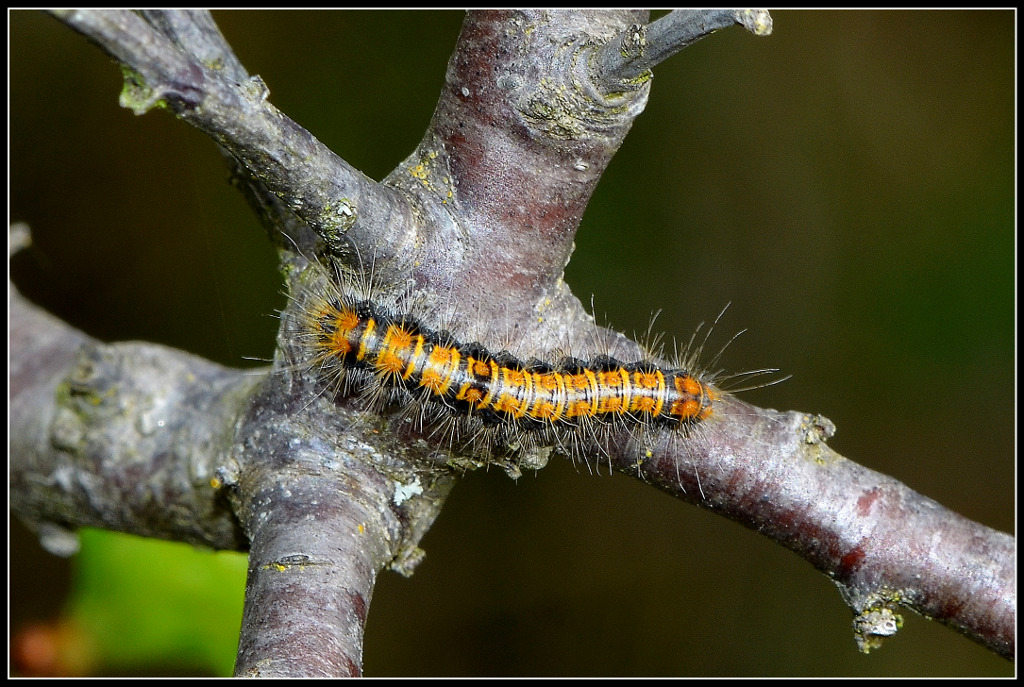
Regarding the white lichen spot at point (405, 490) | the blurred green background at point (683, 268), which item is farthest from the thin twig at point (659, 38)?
the blurred green background at point (683, 268)

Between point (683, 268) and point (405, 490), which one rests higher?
point (683, 268)

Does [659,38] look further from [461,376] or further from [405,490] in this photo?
[405,490]

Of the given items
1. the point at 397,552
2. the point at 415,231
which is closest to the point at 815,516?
the point at 397,552

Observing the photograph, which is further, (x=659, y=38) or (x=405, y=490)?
(x=405, y=490)

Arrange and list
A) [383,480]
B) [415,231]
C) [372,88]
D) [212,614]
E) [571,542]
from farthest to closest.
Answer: [571,542], [372,88], [212,614], [383,480], [415,231]

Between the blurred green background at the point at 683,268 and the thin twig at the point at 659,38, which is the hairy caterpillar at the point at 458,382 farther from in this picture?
the blurred green background at the point at 683,268

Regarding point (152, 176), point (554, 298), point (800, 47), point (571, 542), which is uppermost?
point (800, 47)

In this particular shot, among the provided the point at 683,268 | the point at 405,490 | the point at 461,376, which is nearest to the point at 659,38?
the point at 461,376

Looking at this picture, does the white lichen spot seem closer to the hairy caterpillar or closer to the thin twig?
the hairy caterpillar

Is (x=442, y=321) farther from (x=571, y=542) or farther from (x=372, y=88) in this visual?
(x=571, y=542)
